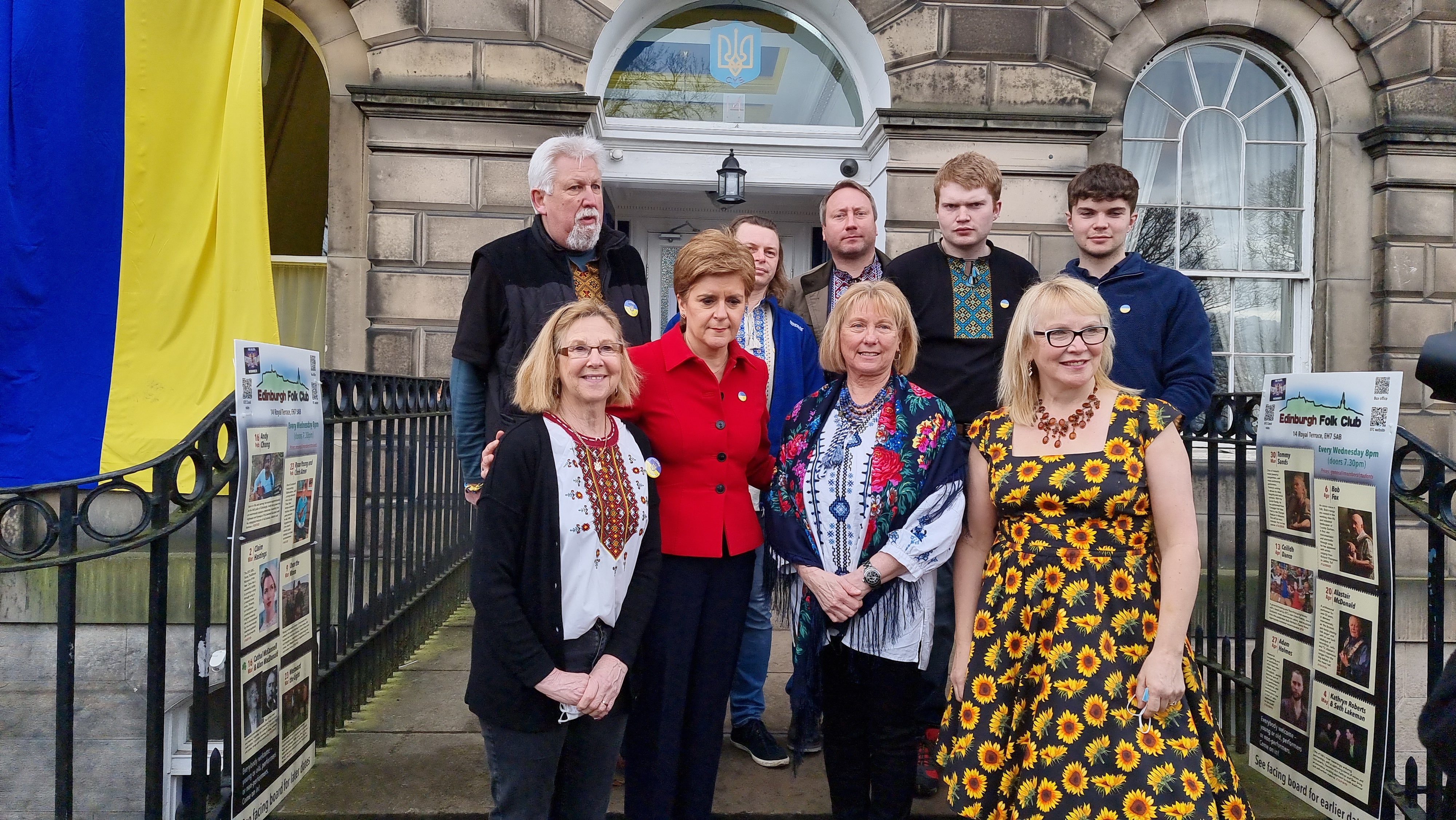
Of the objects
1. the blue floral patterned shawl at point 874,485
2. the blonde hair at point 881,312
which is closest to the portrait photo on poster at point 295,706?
the blue floral patterned shawl at point 874,485

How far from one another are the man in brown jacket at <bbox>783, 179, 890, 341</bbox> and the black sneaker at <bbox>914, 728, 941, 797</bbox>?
136 cm

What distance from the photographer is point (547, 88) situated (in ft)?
20.0

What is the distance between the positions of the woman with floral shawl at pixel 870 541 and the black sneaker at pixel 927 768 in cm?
45

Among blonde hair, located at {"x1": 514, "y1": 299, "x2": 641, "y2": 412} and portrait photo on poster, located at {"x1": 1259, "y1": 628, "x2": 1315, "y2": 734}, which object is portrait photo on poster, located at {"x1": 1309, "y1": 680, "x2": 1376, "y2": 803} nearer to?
portrait photo on poster, located at {"x1": 1259, "y1": 628, "x2": 1315, "y2": 734}

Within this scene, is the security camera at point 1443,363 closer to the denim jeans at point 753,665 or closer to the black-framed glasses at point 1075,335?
the black-framed glasses at point 1075,335

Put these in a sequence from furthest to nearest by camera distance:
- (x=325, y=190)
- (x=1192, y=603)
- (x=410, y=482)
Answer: (x=325, y=190) < (x=410, y=482) < (x=1192, y=603)

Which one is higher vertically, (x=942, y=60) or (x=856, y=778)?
(x=942, y=60)

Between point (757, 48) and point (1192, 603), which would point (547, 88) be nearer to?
point (757, 48)

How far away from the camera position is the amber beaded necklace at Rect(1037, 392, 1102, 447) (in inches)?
89.0

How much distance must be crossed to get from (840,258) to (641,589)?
165cm

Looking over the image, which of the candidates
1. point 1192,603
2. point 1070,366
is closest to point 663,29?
point 1070,366

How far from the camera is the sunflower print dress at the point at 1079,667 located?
6.86ft

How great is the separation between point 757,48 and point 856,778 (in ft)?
18.5

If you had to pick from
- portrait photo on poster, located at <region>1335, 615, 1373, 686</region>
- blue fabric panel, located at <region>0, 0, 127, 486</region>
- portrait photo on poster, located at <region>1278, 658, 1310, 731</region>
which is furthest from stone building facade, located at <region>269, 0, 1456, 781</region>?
portrait photo on poster, located at <region>1335, 615, 1373, 686</region>
